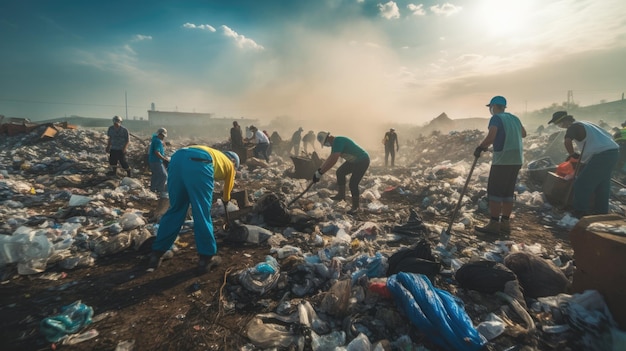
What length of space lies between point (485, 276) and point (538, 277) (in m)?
0.51

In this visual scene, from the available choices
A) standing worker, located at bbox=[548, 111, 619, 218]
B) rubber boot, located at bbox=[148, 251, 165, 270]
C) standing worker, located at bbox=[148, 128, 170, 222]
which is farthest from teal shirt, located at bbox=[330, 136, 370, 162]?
standing worker, located at bbox=[148, 128, 170, 222]

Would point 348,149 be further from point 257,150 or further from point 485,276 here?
point 257,150

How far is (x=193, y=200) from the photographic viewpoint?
2520 millimetres

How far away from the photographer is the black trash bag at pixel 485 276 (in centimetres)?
224

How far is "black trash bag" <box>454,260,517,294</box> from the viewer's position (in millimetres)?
2242

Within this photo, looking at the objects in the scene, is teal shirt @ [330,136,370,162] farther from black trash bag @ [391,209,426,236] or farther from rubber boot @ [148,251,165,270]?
rubber boot @ [148,251,165,270]

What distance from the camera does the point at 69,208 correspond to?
14.0 ft

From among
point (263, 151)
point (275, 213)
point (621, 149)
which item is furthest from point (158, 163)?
point (621, 149)

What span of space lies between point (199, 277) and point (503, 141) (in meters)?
4.42

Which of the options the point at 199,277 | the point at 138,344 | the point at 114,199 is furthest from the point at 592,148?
the point at 114,199

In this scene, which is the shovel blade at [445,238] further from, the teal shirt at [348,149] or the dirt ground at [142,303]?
the teal shirt at [348,149]

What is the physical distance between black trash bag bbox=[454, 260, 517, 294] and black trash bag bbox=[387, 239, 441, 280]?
0.26m

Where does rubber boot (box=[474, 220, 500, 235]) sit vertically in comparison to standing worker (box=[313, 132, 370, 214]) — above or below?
below

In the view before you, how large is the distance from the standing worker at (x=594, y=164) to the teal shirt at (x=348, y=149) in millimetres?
3422
